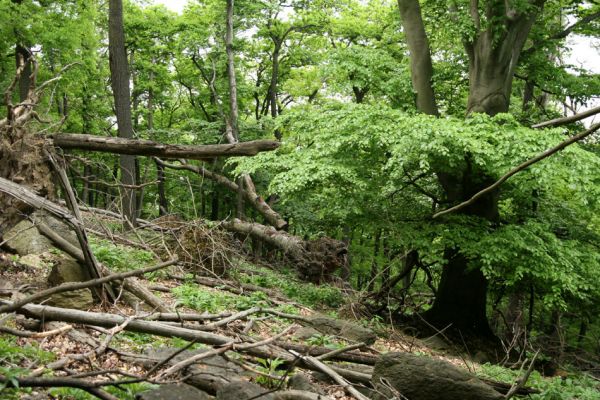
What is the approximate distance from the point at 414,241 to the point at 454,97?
5157 mm

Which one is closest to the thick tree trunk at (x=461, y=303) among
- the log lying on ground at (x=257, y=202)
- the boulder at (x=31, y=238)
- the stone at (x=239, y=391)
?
the log lying on ground at (x=257, y=202)

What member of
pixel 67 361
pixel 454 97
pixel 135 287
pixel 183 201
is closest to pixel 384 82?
pixel 454 97

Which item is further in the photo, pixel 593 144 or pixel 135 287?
pixel 593 144

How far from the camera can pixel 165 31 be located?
2184cm

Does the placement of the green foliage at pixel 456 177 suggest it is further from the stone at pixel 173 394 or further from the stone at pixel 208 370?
the stone at pixel 173 394

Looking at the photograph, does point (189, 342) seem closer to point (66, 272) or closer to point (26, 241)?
point (66, 272)

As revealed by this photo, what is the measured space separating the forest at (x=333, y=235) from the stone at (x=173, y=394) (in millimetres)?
14

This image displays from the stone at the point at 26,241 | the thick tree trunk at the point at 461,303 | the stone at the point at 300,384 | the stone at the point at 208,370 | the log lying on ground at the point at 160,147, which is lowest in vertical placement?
the thick tree trunk at the point at 461,303

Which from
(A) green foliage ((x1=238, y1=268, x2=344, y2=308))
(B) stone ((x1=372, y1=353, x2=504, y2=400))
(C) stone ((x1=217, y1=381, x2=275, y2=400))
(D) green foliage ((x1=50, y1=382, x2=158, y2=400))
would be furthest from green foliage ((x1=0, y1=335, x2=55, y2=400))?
(A) green foliage ((x1=238, y1=268, x2=344, y2=308))

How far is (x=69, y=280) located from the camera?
5.52 metres

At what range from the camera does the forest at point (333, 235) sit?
3.82 metres

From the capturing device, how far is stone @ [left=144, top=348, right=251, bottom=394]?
3.54 m

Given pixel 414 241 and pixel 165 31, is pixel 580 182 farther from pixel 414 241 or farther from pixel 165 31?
pixel 165 31

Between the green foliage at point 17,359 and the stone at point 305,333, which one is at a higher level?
the green foliage at point 17,359
